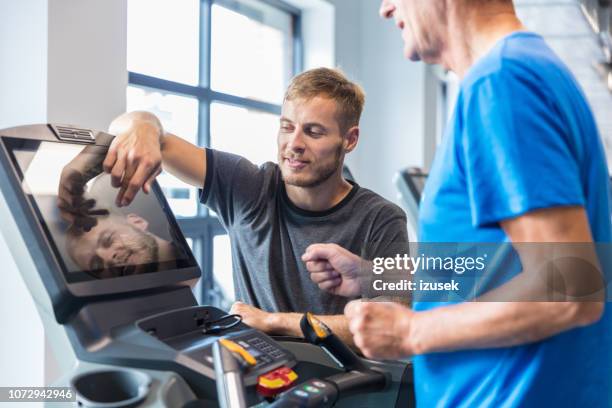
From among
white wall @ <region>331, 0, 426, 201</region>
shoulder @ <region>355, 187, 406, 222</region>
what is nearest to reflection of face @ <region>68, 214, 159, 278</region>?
shoulder @ <region>355, 187, 406, 222</region>

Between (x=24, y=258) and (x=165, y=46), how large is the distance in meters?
2.33

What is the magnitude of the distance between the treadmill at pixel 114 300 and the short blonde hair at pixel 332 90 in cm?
69

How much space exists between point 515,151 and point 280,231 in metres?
1.01

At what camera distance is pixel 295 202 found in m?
1.76

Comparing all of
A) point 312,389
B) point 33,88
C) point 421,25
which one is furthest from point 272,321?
point 33,88

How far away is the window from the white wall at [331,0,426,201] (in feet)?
2.81

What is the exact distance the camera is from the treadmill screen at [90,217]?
103cm

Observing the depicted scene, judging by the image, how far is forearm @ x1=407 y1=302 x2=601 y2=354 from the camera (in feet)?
2.64

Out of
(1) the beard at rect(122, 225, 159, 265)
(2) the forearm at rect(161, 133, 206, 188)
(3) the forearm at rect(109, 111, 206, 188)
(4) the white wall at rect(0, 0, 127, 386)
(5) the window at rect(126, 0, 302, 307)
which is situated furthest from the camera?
(5) the window at rect(126, 0, 302, 307)

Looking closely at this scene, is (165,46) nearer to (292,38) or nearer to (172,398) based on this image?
(292,38)

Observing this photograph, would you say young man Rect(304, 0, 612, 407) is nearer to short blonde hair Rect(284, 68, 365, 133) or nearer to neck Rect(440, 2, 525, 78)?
neck Rect(440, 2, 525, 78)

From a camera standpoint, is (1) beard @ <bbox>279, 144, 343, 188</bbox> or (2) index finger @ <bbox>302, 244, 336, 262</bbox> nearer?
(2) index finger @ <bbox>302, 244, 336, 262</bbox>

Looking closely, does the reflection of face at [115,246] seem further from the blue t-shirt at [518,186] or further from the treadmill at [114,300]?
the blue t-shirt at [518,186]

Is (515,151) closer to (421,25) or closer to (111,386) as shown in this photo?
(421,25)
